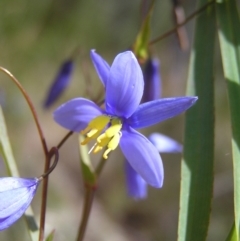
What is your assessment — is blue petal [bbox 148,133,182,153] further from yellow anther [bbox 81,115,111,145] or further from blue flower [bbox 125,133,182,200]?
yellow anther [bbox 81,115,111,145]

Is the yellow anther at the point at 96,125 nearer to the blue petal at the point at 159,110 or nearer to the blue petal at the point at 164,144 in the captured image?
the blue petal at the point at 159,110

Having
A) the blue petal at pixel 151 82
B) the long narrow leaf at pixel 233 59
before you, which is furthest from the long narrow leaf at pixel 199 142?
the blue petal at pixel 151 82

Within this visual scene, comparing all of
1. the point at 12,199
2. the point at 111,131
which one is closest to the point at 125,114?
the point at 111,131

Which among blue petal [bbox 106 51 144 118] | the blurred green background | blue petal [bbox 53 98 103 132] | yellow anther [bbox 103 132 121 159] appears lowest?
the blurred green background

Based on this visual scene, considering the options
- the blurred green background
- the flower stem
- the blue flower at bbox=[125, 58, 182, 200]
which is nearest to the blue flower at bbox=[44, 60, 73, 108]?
the blue flower at bbox=[125, 58, 182, 200]

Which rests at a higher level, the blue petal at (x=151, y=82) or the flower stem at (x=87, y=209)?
the blue petal at (x=151, y=82)

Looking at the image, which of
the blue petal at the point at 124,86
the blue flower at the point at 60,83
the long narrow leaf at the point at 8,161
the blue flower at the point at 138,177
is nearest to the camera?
the blue petal at the point at 124,86

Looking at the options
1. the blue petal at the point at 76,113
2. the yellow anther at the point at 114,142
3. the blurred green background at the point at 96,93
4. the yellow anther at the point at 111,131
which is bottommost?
the blurred green background at the point at 96,93

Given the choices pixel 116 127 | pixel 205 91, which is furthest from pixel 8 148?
pixel 205 91
